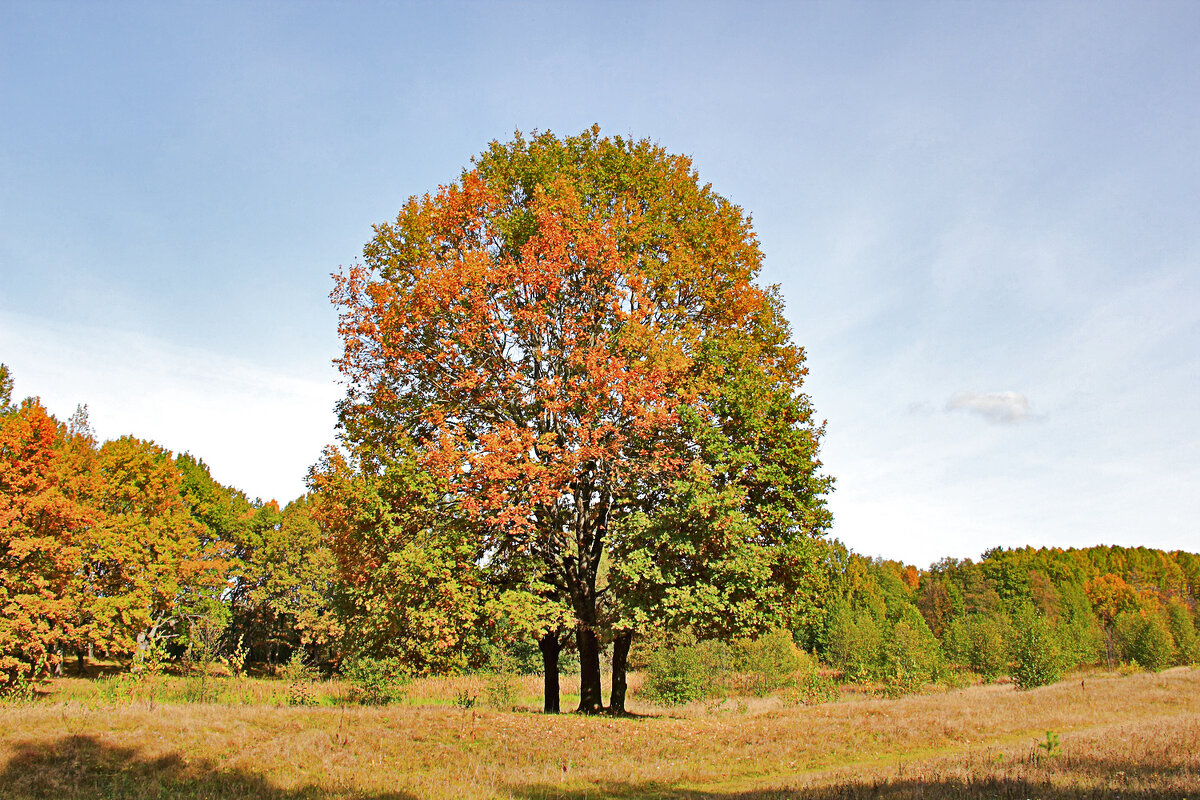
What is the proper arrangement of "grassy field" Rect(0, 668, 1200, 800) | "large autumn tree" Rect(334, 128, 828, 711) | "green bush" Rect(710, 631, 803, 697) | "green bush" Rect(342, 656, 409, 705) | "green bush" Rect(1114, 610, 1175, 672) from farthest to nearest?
"green bush" Rect(1114, 610, 1175, 672) → "green bush" Rect(710, 631, 803, 697) → "green bush" Rect(342, 656, 409, 705) → "large autumn tree" Rect(334, 128, 828, 711) → "grassy field" Rect(0, 668, 1200, 800)

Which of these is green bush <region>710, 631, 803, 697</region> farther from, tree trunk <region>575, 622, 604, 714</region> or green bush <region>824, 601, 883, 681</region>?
tree trunk <region>575, 622, 604, 714</region>

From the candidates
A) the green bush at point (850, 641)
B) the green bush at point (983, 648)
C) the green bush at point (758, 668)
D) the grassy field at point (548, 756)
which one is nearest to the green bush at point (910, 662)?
the green bush at point (850, 641)

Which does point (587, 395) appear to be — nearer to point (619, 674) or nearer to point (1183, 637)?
point (619, 674)

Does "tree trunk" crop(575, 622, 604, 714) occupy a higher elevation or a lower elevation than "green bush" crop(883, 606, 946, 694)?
higher

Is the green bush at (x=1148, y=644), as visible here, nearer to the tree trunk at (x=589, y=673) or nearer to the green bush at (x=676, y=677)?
the green bush at (x=676, y=677)

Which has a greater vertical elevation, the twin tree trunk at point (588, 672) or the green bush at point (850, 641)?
the twin tree trunk at point (588, 672)

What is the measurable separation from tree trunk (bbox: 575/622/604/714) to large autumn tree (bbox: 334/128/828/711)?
2.9 inches

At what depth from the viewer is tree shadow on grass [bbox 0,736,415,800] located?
36.0 feet

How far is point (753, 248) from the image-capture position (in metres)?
22.5

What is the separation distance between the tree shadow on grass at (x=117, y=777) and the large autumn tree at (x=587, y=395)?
692 centimetres

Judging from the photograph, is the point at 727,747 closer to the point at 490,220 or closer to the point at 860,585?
the point at 490,220

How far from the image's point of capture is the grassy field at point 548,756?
1095 cm

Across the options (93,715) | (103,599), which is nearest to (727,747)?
(93,715)

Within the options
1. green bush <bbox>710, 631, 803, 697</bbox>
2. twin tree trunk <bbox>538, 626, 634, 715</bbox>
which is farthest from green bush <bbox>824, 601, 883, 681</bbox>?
twin tree trunk <bbox>538, 626, 634, 715</bbox>
